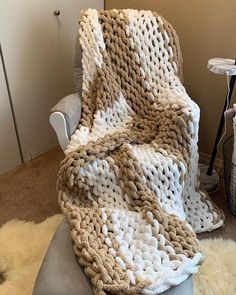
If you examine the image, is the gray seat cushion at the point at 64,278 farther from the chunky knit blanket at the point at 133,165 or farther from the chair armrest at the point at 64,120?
the chair armrest at the point at 64,120

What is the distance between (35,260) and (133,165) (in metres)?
0.59

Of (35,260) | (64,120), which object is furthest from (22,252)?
(64,120)

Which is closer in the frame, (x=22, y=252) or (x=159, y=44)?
(x=22, y=252)

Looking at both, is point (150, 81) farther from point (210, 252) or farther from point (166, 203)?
point (210, 252)

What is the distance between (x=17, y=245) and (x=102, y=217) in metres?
0.52

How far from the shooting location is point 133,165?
4.16 feet

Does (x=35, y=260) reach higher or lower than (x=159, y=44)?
A: lower

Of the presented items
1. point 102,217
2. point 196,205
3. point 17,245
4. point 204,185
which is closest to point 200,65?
point 204,185

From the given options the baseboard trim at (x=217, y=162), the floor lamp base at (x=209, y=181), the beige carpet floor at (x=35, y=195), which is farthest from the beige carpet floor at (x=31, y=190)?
the baseboard trim at (x=217, y=162)

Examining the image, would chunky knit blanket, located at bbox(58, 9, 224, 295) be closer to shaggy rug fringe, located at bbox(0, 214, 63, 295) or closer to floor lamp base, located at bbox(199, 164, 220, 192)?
floor lamp base, located at bbox(199, 164, 220, 192)

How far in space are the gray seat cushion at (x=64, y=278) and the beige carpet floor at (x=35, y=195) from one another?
543 millimetres

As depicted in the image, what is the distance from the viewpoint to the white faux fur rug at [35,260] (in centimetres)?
127

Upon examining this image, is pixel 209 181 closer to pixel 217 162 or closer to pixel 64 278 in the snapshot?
pixel 217 162

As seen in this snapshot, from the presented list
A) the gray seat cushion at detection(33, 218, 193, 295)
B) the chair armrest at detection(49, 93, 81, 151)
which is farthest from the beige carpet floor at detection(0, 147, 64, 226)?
the gray seat cushion at detection(33, 218, 193, 295)
